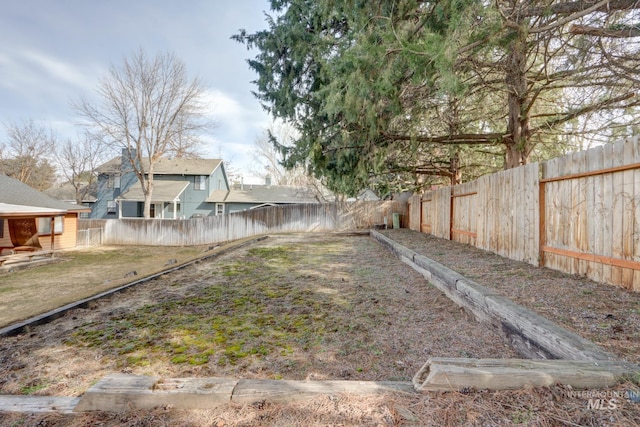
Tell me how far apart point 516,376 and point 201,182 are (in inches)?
981

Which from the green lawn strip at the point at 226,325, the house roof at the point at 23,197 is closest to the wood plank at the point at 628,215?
the green lawn strip at the point at 226,325

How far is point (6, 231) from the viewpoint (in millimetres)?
11859

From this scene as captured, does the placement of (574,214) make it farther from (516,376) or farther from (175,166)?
(175,166)

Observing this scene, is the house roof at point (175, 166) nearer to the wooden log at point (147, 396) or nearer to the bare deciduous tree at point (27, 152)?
the bare deciduous tree at point (27, 152)

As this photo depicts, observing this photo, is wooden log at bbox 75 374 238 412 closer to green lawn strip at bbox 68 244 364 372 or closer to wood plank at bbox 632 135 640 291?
green lawn strip at bbox 68 244 364 372

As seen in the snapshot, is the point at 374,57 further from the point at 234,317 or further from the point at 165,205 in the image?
the point at 165,205

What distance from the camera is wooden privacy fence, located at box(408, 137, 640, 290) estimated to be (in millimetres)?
3035

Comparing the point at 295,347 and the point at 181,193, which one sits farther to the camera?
the point at 181,193

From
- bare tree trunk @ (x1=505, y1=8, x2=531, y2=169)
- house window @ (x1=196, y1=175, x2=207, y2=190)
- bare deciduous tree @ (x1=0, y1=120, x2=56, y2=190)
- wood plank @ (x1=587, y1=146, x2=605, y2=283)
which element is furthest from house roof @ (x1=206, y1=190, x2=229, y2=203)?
wood plank @ (x1=587, y1=146, x2=605, y2=283)

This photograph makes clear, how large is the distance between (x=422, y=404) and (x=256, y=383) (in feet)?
2.89

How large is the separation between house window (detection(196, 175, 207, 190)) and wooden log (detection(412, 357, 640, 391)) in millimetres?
24546

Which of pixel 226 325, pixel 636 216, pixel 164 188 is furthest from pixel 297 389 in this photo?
pixel 164 188

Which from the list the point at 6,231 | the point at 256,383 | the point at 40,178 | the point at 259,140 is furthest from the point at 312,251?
the point at 40,178

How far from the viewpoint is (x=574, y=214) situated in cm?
371
